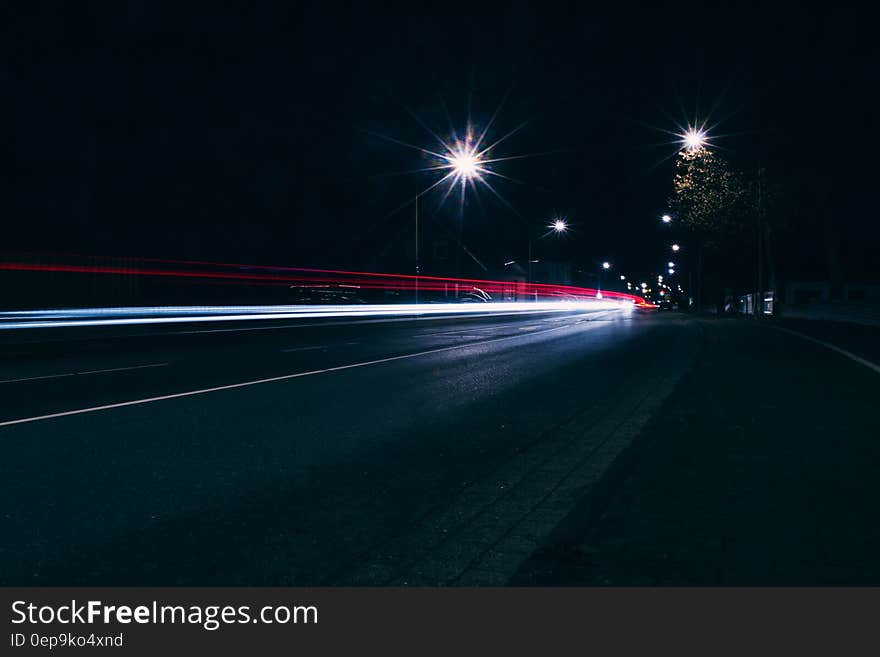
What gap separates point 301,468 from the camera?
251 inches

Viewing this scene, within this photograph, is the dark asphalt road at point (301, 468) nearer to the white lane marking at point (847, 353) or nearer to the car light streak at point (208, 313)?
the white lane marking at point (847, 353)

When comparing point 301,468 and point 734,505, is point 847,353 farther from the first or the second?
point 301,468

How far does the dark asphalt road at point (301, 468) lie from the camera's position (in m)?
4.18

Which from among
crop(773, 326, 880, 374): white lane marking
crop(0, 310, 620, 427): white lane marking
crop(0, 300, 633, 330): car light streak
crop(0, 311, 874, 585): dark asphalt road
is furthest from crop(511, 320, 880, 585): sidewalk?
crop(0, 300, 633, 330): car light streak

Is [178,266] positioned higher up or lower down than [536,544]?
higher up

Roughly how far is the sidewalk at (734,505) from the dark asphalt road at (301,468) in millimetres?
290

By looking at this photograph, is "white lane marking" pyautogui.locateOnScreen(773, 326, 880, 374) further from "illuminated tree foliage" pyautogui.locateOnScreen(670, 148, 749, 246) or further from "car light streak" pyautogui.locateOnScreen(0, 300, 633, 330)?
"car light streak" pyautogui.locateOnScreen(0, 300, 633, 330)

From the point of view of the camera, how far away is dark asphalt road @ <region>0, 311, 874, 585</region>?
418 centimetres

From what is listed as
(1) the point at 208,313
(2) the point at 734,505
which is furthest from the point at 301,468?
(1) the point at 208,313

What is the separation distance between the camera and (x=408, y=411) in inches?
369

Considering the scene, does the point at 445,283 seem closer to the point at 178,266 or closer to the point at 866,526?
the point at 178,266

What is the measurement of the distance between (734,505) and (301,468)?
325 cm
